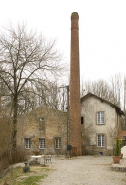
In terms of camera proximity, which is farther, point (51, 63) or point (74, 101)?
point (74, 101)

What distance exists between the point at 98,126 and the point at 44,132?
20.0 ft

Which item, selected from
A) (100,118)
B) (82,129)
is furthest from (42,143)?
(100,118)

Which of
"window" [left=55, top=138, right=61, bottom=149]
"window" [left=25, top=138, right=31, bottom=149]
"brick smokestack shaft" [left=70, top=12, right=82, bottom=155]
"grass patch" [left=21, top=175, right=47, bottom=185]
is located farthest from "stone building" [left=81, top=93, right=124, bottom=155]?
"grass patch" [left=21, top=175, right=47, bottom=185]

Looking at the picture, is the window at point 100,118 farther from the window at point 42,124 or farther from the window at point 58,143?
the window at point 42,124

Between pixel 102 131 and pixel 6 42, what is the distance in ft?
45.2

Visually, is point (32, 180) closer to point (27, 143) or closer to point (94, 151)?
point (94, 151)

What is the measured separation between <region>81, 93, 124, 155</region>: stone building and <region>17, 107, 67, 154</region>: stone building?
2363 mm

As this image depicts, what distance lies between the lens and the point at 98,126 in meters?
25.5

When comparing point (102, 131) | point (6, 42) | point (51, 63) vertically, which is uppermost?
point (6, 42)

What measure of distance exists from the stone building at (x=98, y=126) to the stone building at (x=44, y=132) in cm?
236

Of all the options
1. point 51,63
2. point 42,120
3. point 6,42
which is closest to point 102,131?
point 42,120

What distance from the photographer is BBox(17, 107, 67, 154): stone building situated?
85.6ft

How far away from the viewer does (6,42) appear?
18234mm

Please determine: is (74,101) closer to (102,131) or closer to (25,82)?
(102,131)
